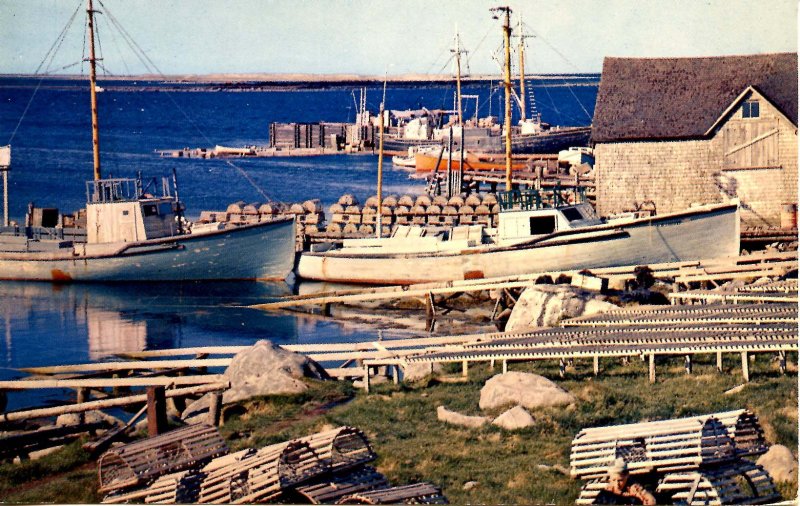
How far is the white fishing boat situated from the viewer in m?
Answer: 30.8

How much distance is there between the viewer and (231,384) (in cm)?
1720

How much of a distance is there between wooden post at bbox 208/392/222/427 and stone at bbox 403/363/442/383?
330 cm

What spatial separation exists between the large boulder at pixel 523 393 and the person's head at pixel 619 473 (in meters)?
3.60

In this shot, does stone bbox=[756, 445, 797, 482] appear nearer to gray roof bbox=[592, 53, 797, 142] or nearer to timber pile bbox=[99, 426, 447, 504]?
timber pile bbox=[99, 426, 447, 504]

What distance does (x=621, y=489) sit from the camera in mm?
11680

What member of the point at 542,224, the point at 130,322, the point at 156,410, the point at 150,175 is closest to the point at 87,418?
the point at 156,410

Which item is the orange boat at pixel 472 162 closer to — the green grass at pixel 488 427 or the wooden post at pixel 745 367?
the green grass at pixel 488 427

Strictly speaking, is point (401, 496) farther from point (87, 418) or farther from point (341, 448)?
point (87, 418)

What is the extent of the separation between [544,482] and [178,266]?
911 inches

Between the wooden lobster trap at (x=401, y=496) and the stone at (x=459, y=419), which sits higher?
the stone at (x=459, y=419)

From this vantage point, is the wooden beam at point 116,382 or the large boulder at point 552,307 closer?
the wooden beam at point 116,382

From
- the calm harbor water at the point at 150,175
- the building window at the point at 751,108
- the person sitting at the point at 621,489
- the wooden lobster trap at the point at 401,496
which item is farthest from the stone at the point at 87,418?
the building window at the point at 751,108

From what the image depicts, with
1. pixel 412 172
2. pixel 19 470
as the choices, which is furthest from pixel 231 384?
pixel 412 172

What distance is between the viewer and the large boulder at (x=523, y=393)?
15352 millimetres
